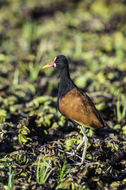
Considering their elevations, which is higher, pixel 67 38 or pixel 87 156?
pixel 67 38

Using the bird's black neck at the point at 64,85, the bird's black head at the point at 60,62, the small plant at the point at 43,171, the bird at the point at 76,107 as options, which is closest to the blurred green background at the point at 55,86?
the small plant at the point at 43,171

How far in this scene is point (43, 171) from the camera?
3.34 m

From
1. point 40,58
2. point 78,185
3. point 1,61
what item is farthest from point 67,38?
point 78,185

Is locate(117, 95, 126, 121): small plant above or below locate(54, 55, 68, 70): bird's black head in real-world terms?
below

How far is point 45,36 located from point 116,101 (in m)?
3.77

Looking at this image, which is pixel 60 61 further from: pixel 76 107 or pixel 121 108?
pixel 121 108

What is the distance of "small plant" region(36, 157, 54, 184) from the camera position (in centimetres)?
332

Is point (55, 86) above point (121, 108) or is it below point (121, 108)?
above

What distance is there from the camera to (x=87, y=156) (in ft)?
13.3

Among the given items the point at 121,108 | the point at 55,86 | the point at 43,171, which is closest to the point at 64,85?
the point at 43,171

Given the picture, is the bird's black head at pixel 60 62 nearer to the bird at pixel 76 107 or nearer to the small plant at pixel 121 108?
the bird at pixel 76 107

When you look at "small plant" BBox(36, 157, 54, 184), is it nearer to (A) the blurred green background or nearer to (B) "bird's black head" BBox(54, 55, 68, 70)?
(A) the blurred green background

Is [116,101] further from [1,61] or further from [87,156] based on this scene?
[1,61]

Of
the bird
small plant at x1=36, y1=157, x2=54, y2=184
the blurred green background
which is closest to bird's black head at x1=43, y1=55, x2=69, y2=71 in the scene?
the bird
